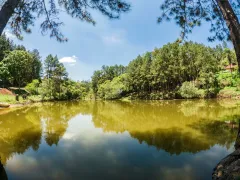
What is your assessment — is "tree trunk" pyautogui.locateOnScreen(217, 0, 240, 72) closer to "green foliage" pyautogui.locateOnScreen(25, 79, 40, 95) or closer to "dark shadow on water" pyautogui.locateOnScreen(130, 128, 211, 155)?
"dark shadow on water" pyautogui.locateOnScreen(130, 128, 211, 155)

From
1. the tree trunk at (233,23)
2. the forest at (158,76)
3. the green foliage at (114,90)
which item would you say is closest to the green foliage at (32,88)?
the forest at (158,76)

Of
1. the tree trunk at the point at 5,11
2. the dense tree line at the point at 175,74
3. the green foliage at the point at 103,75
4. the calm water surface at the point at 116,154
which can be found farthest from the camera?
the green foliage at the point at 103,75

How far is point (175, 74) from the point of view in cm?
4250

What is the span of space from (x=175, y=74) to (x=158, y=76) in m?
3.97

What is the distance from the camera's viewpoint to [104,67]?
76.6 meters

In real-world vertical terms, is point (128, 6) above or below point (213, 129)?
above

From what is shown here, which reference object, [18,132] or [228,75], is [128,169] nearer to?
[18,132]

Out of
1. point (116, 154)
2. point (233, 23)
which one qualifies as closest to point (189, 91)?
point (116, 154)

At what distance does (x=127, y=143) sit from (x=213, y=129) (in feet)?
17.1

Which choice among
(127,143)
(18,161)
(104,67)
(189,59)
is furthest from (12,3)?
(104,67)

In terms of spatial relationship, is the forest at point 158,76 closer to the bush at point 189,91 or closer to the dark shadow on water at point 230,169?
the bush at point 189,91

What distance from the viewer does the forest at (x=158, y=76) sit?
37219 mm

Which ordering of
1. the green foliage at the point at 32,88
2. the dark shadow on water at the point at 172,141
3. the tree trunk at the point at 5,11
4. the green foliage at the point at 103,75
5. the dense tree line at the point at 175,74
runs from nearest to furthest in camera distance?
1. the tree trunk at the point at 5,11
2. the dark shadow on water at the point at 172,141
3. the dense tree line at the point at 175,74
4. the green foliage at the point at 32,88
5. the green foliage at the point at 103,75

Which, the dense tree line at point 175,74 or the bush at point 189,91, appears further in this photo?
the dense tree line at point 175,74
